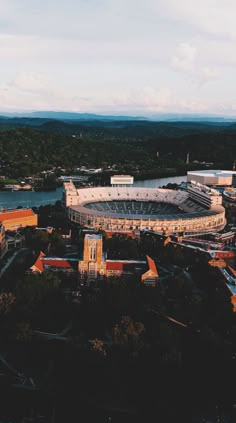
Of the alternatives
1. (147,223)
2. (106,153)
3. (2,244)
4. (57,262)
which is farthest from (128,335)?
(106,153)

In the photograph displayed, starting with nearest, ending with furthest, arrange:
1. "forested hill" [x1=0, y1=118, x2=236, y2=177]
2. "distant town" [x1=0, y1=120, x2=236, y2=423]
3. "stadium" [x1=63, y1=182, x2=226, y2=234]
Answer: "distant town" [x1=0, y1=120, x2=236, y2=423]
"stadium" [x1=63, y1=182, x2=226, y2=234]
"forested hill" [x1=0, y1=118, x2=236, y2=177]

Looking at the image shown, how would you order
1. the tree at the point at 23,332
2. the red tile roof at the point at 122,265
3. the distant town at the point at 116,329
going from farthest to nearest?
the red tile roof at the point at 122,265, the tree at the point at 23,332, the distant town at the point at 116,329

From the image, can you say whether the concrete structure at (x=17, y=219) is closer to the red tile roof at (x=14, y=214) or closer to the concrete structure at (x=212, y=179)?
the red tile roof at (x=14, y=214)

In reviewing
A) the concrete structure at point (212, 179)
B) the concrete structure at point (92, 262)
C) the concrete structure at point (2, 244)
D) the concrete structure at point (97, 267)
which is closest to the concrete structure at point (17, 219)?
the concrete structure at point (2, 244)

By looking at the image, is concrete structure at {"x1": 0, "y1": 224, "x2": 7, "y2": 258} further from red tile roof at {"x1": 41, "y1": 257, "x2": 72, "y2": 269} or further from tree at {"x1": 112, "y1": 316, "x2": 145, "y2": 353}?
tree at {"x1": 112, "y1": 316, "x2": 145, "y2": 353}

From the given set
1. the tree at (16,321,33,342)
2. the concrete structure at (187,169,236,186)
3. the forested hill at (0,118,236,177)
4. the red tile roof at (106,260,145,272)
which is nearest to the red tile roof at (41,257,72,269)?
the red tile roof at (106,260,145,272)

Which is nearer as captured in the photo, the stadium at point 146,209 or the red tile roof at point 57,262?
the red tile roof at point 57,262

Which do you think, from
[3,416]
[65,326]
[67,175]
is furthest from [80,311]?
[67,175]
